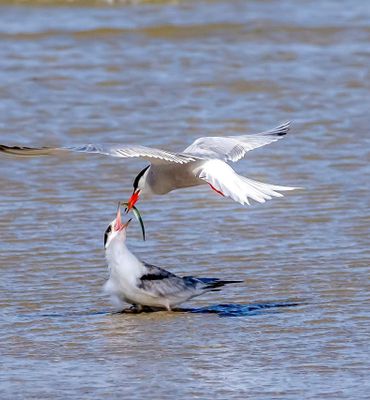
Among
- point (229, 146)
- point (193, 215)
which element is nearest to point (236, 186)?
point (229, 146)

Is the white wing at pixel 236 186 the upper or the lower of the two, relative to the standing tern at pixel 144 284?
upper

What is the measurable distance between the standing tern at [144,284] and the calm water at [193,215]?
3.3 inches

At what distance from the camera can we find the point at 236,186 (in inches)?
239

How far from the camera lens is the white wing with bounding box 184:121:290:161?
6.79 m

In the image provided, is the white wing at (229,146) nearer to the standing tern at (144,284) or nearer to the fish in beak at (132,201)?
the fish in beak at (132,201)

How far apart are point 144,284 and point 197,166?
2.51 feet

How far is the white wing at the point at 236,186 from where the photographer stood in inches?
235

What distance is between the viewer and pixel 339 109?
34.8 ft

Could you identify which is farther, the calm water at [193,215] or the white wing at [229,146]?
the white wing at [229,146]

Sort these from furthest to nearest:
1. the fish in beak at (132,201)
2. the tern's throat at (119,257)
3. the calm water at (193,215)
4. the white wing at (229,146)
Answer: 1. the white wing at (229,146)
2. the fish in beak at (132,201)
3. the tern's throat at (119,257)
4. the calm water at (193,215)

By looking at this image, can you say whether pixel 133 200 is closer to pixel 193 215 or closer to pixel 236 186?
pixel 236 186

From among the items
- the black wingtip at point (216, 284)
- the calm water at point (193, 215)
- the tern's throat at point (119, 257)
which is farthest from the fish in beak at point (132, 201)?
the black wingtip at point (216, 284)

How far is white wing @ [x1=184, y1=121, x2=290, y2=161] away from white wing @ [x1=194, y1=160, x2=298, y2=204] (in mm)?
278

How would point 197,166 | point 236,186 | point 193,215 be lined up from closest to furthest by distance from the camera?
point 236,186, point 197,166, point 193,215
